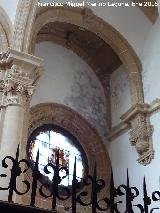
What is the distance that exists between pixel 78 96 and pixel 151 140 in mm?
2517

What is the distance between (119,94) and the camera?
10281 mm

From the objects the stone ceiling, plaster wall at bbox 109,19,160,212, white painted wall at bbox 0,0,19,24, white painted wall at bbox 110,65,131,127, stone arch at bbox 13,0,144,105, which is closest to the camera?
white painted wall at bbox 0,0,19,24

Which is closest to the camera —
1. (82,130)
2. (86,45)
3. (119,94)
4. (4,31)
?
(4,31)

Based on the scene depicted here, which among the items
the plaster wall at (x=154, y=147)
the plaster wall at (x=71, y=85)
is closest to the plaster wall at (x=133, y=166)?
the plaster wall at (x=154, y=147)

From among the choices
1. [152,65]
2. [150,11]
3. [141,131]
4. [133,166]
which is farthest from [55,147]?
[150,11]

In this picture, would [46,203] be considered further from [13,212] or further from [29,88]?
[13,212]

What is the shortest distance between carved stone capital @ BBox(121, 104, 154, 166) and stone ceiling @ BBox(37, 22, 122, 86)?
6.52ft

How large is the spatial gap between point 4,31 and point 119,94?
377 cm

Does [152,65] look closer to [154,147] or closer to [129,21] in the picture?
[129,21]

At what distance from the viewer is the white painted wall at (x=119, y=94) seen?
9875mm

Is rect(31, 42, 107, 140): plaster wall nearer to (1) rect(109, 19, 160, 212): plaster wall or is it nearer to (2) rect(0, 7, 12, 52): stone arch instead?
(1) rect(109, 19, 160, 212): plaster wall

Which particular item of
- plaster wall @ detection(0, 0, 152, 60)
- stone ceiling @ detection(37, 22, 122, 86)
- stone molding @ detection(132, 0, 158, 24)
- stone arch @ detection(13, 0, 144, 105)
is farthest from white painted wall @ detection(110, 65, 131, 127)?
stone molding @ detection(132, 0, 158, 24)

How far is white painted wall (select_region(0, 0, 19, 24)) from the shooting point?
775cm

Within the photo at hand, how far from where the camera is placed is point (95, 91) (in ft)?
35.3
